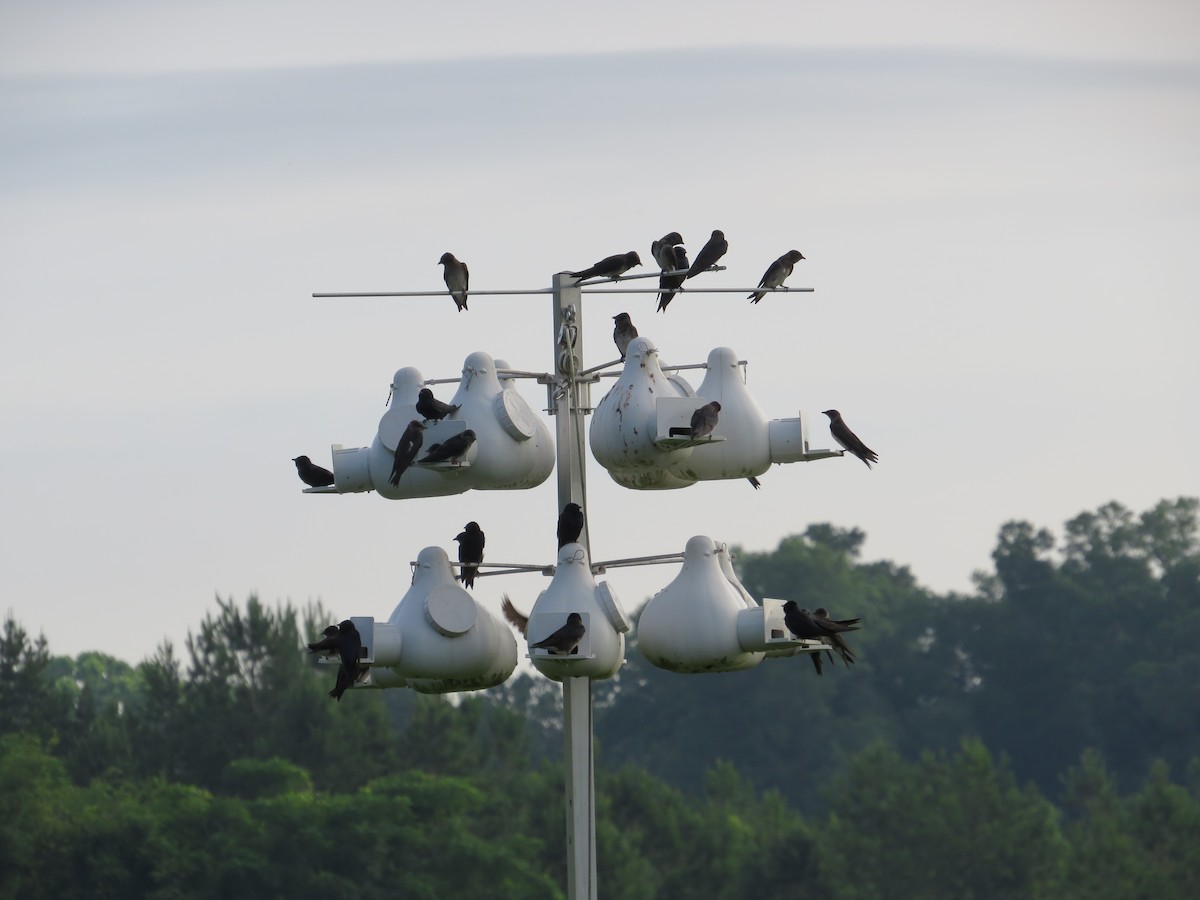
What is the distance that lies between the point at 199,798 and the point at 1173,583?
50398mm

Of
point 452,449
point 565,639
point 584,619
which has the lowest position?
point 565,639

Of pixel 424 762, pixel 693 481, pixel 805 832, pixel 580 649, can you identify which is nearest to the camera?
pixel 580 649

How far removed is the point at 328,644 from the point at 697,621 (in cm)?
203

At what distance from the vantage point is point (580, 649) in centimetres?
1126

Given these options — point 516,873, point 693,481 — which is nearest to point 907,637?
point 516,873

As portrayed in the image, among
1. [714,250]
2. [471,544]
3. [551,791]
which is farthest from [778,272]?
[551,791]

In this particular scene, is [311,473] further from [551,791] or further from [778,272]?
[551,791]

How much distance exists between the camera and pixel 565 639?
36.7ft

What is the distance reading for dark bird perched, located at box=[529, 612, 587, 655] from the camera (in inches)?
440

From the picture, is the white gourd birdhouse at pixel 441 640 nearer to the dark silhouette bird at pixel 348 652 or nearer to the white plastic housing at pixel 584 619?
the dark silhouette bird at pixel 348 652

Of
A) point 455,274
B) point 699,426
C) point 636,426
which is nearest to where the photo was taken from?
point 699,426

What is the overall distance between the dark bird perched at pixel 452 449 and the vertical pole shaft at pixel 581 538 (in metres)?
0.48

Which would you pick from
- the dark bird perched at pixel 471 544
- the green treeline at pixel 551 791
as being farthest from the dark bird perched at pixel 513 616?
the green treeline at pixel 551 791

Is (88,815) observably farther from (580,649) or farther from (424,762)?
(580,649)
